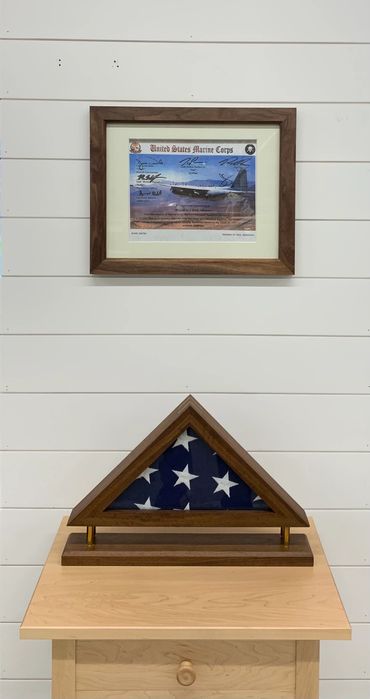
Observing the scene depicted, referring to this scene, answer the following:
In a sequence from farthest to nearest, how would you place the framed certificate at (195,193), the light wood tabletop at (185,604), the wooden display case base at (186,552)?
the framed certificate at (195,193) < the wooden display case base at (186,552) < the light wood tabletop at (185,604)

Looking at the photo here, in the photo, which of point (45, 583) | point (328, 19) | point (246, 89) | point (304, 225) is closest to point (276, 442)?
point (304, 225)

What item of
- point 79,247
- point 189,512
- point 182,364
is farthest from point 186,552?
point 79,247

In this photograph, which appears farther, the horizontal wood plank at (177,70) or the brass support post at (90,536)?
the horizontal wood plank at (177,70)

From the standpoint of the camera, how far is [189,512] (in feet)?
4.65

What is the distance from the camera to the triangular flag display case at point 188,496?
141 centimetres

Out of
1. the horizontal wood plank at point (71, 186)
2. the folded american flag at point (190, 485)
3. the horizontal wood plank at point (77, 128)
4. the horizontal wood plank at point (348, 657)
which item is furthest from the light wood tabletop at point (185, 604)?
the horizontal wood plank at point (77, 128)

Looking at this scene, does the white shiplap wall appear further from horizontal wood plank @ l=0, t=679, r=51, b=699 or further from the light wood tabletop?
the light wood tabletop

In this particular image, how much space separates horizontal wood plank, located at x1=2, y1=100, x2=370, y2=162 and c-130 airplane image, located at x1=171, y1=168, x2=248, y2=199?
0.12m

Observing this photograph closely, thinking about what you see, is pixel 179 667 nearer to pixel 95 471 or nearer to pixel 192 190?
pixel 95 471

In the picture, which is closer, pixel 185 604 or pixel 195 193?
pixel 185 604

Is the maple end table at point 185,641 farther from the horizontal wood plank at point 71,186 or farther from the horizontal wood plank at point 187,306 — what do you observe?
the horizontal wood plank at point 71,186
